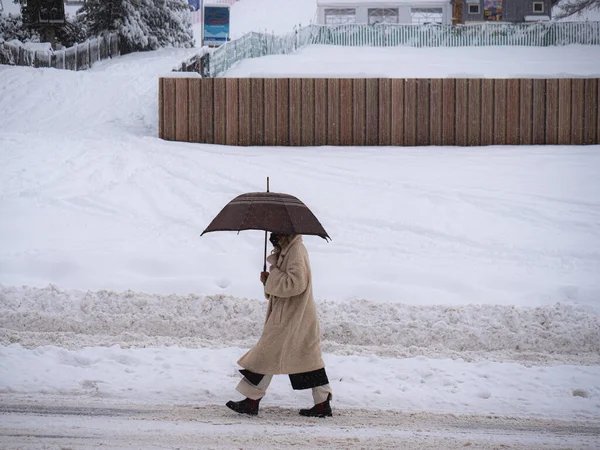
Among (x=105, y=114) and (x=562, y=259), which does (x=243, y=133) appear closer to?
(x=105, y=114)

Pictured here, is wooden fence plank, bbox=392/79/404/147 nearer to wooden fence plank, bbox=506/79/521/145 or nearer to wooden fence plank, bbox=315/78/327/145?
wooden fence plank, bbox=315/78/327/145

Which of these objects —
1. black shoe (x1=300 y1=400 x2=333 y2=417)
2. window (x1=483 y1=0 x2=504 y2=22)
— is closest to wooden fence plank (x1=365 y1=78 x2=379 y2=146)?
black shoe (x1=300 y1=400 x2=333 y2=417)

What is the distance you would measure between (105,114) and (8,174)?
7.22 m

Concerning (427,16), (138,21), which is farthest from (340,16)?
(138,21)

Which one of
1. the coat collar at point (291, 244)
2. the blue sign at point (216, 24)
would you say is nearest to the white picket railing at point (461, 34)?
the blue sign at point (216, 24)

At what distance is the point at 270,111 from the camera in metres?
17.4

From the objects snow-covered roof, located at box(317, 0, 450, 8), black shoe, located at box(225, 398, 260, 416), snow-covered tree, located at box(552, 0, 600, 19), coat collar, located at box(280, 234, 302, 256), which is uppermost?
snow-covered roof, located at box(317, 0, 450, 8)

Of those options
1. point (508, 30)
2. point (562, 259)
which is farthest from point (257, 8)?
point (562, 259)

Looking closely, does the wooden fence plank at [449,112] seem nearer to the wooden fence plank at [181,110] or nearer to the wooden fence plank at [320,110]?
the wooden fence plank at [320,110]

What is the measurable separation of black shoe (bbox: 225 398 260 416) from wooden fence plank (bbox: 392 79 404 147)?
41.9ft

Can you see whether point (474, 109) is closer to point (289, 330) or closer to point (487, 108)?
point (487, 108)

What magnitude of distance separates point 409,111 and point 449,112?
36.5 inches

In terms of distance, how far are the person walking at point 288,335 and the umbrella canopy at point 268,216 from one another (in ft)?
0.50

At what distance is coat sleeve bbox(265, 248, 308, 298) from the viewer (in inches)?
193
